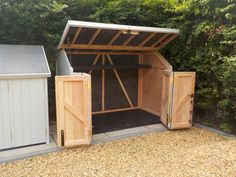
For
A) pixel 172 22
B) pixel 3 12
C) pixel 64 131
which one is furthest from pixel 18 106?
pixel 172 22

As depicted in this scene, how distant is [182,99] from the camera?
5250 millimetres

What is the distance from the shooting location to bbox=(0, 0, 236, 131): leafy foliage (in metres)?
4.94

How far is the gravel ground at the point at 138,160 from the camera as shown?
3.34 m

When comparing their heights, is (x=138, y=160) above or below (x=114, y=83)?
below

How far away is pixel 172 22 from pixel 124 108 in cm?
299

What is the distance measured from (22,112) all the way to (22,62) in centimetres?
98

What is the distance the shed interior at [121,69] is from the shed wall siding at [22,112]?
50.1 inches

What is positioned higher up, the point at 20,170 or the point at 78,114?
the point at 78,114

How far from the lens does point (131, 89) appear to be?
7105 mm

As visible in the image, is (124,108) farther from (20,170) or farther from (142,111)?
(20,170)

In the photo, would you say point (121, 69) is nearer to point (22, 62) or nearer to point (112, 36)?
point (112, 36)

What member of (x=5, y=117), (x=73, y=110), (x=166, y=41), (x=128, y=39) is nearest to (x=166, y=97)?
(x=166, y=41)

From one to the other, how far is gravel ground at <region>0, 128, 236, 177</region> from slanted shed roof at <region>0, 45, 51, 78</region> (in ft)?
5.07

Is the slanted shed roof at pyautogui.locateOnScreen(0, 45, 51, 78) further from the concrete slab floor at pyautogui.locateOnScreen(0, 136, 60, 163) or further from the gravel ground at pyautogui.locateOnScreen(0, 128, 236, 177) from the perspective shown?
the gravel ground at pyautogui.locateOnScreen(0, 128, 236, 177)
